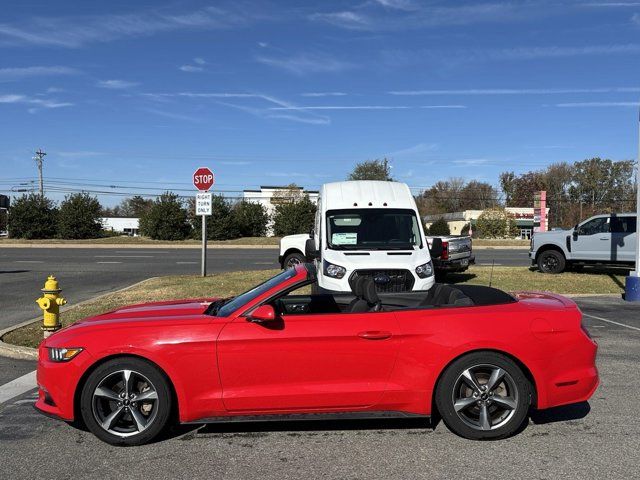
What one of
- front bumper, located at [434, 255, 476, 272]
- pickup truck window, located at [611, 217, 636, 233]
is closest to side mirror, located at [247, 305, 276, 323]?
front bumper, located at [434, 255, 476, 272]

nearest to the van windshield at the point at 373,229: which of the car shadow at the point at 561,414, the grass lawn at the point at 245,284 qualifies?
the grass lawn at the point at 245,284

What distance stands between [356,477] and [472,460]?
33.4 inches

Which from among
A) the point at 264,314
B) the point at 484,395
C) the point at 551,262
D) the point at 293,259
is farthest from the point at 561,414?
the point at 551,262

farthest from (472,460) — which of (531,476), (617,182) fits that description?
(617,182)

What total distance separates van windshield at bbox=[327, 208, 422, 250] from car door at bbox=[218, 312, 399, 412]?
5641mm

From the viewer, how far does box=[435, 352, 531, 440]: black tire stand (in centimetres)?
415

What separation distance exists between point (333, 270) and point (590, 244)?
10901mm

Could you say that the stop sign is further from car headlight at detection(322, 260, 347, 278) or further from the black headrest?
the black headrest

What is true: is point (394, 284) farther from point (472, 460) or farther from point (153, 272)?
point (153, 272)

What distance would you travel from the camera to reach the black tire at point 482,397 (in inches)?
163

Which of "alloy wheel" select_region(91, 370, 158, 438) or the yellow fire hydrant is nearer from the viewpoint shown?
"alloy wheel" select_region(91, 370, 158, 438)

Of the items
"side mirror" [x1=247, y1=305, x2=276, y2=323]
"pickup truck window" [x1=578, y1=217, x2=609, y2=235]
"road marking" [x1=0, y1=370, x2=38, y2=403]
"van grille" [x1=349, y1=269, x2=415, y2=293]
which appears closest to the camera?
"side mirror" [x1=247, y1=305, x2=276, y2=323]

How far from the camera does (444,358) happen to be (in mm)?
4137

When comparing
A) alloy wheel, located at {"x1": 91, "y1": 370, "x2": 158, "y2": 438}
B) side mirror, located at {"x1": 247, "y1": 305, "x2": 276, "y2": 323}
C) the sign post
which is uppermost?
the sign post
